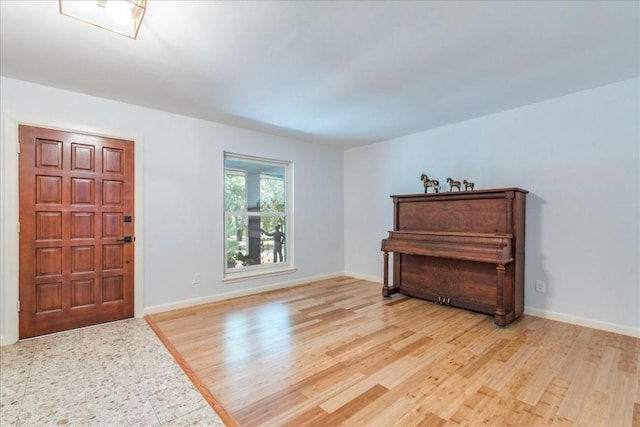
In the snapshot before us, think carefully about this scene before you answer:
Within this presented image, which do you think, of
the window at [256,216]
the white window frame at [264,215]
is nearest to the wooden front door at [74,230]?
the white window frame at [264,215]

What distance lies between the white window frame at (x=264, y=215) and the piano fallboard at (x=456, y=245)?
5.15 feet

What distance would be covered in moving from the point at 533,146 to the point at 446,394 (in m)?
2.81

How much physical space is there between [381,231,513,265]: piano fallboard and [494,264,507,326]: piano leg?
0.12 meters

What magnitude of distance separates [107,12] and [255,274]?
330 cm

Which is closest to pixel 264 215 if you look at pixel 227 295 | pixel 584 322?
pixel 227 295

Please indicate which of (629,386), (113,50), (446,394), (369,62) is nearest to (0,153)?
(113,50)

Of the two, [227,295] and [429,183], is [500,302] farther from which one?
[227,295]

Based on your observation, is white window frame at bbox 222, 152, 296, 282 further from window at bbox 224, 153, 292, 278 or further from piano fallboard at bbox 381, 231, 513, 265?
piano fallboard at bbox 381, 231, 513, 265

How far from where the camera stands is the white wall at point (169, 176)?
272 centimetres

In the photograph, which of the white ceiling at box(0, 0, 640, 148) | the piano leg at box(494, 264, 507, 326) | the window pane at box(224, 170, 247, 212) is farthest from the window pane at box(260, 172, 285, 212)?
the piano leg at box(494, 264, 507, 326)

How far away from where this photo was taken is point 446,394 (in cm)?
187

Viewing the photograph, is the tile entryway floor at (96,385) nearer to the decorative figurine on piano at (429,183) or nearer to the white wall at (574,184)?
the decorative figurine on piano at (429,183)

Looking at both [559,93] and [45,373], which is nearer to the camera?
[45,373]

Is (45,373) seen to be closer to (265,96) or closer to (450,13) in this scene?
(265,96)
